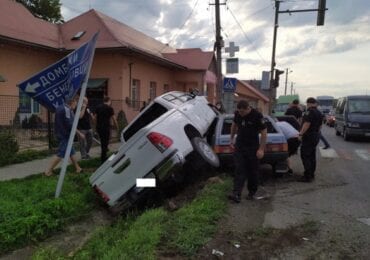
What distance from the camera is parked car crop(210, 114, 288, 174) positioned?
9.28 metres

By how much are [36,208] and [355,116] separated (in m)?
17.0

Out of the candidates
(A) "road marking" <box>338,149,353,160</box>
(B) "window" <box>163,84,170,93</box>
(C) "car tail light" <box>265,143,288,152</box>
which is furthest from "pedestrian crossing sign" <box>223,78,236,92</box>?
(B) "window" <box>163,84,170,93</box>

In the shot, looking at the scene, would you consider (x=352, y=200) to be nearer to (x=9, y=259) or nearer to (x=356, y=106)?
(x=9, y=259)

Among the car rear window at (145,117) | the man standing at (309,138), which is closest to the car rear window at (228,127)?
the man standing at (309,138)

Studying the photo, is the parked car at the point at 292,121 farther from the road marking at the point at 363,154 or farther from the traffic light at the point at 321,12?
the traffic light at the point at 321,12

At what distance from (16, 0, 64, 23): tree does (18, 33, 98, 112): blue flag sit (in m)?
30.4

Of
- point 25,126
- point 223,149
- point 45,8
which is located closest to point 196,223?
point 223,149

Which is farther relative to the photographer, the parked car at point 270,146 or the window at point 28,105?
the window at point 28,105

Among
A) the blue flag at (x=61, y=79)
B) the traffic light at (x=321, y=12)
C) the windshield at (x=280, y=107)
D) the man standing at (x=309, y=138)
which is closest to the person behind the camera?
the blue flag at (x=61, y=79)

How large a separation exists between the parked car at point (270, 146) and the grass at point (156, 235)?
264 centimetres

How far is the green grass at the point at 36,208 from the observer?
19.5 ft

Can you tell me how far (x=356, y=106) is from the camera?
2094 centimetres

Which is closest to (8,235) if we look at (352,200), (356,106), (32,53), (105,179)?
(105,179)

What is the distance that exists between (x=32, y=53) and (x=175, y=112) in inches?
586
